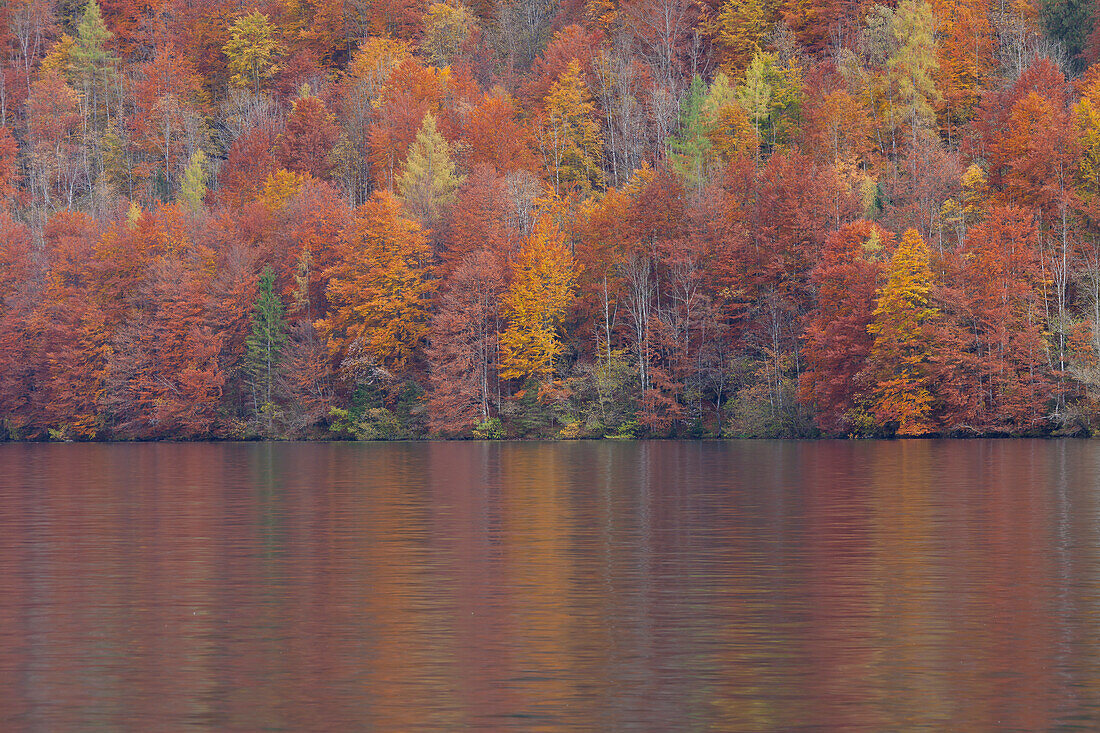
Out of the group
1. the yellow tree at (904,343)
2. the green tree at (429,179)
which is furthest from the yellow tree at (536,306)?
the yellow tree at (904,343)

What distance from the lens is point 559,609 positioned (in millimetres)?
22469

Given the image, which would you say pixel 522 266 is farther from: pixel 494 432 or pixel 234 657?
pixel 234 657

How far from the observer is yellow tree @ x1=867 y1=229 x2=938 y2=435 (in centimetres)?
8531

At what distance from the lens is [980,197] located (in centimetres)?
9781

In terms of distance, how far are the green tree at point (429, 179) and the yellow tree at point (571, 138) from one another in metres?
15.7

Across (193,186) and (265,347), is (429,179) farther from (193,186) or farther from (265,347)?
(193,186)

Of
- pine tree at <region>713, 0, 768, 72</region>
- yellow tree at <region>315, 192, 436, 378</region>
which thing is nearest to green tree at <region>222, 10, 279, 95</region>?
pine tree at <region>713, 0, 768, 72</region>

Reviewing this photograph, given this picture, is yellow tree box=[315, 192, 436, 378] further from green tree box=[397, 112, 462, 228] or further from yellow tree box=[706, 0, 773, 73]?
yellow tree box=[706, 0, 773, 73]

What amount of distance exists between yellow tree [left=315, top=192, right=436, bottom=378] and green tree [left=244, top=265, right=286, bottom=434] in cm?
353

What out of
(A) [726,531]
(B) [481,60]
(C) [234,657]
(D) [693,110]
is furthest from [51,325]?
(C) [234,657]

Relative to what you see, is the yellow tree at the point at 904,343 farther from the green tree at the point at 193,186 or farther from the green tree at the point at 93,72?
the green tree at the point at 93,72

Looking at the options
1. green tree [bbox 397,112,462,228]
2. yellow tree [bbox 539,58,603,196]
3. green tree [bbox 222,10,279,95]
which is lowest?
green tree [bbox 397,112,462,228]

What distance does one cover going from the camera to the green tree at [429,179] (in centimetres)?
11175

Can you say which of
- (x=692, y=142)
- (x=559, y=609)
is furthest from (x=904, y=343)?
(x=559, y=609)
